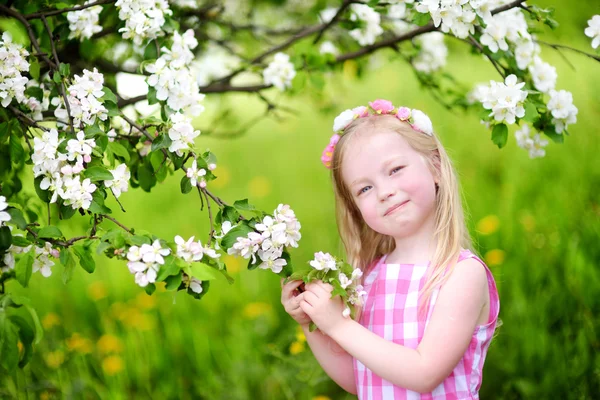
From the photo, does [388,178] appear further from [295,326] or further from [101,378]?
[101,378]

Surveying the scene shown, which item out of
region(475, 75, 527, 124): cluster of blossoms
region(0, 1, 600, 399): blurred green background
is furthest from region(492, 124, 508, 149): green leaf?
region(0, 1, 600, 399): blurred green background

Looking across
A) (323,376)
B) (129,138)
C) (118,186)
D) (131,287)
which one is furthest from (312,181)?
(118,186)

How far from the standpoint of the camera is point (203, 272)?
131 cm

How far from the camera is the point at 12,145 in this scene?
1.64 metres

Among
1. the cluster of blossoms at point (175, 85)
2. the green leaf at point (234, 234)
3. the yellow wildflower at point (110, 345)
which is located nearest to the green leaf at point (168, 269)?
the green leaf at point (234, 234)

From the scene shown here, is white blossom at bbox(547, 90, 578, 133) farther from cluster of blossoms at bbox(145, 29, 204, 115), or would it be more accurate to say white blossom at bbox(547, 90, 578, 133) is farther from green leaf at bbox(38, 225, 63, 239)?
green leaf at bbox(38, 225, 63, 239)

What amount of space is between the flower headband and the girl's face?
86 millimetres

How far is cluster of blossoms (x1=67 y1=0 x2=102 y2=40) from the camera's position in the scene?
5.99 ft

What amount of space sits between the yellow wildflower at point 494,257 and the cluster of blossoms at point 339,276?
4.55 ft

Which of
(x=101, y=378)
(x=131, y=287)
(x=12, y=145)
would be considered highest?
(x=12, y=145)

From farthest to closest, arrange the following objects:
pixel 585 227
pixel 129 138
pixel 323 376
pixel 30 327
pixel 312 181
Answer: pixel 312 181, pixel 585 227, pixel 323 376, pixel 129 138, pixel 30 327

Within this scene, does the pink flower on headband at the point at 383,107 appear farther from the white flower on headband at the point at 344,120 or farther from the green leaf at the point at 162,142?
the green leaf at the point at 162,142

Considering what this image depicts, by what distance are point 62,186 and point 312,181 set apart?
3641 mm

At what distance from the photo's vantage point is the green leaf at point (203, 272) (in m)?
1.30
